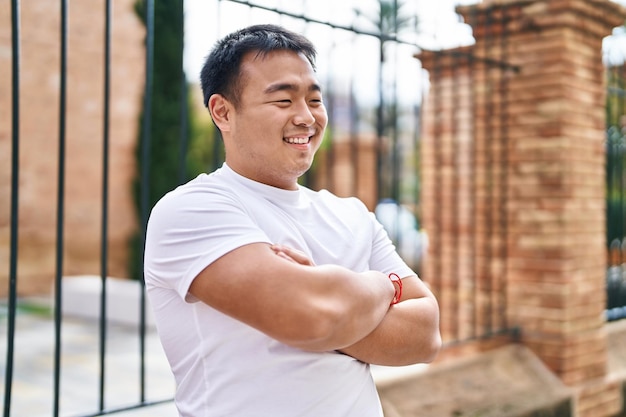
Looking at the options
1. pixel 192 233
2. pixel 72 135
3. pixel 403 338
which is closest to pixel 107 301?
pixel 72 135

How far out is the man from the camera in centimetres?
145

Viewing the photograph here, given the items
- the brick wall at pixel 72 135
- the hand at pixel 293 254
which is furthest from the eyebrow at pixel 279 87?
the brick wall at pixel 72 135

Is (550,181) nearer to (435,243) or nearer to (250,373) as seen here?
(435,243)

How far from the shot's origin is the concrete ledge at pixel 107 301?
843 cm

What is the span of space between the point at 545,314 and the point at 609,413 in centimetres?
93

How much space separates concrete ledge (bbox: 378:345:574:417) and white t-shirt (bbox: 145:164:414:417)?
6.54 feet

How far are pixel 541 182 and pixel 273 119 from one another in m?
3.09

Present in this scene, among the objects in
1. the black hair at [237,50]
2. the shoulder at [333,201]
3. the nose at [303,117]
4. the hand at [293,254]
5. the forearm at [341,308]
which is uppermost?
the black hair at [237,50]

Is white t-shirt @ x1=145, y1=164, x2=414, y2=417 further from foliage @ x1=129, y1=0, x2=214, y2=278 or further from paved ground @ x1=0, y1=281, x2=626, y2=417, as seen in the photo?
foliage @ x1=129, y1=0, x2=214, y2=278

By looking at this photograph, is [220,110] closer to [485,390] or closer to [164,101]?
[485,390]

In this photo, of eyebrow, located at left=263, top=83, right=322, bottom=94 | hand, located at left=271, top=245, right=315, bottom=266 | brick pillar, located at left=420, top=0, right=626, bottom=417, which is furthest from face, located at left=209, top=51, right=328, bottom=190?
brick pillar, located at left=420, top=0, right=626, bottom=417

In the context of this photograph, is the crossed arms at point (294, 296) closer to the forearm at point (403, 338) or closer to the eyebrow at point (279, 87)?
the forearm at point (403, 338)

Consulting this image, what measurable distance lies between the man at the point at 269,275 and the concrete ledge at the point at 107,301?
21.3 feet

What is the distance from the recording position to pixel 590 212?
4.54 metres
